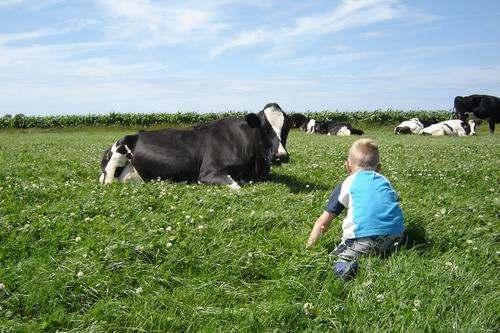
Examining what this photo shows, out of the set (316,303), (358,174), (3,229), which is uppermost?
(358,174)

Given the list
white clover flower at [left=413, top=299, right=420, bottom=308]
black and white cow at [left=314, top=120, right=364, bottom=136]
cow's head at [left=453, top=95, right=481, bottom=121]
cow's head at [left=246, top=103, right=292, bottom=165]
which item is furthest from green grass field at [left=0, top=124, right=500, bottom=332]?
cow's head at [left=453, top=95, right=481, bottom=121]

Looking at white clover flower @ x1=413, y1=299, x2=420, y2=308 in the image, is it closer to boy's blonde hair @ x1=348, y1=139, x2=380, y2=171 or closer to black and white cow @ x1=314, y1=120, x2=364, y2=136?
boy's blonde hair @ x1=348, y1=139, x2=380, y2=171

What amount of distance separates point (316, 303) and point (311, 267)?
78 centimetres

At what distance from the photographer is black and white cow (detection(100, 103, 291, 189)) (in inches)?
477

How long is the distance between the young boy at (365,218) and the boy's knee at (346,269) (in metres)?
0.04

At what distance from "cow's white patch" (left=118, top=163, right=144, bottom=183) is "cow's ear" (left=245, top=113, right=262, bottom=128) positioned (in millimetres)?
3039

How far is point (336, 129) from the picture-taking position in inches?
1763

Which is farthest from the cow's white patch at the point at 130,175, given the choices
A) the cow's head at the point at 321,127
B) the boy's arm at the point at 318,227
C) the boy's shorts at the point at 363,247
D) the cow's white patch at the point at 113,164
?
the cow's head at the point at 321,127

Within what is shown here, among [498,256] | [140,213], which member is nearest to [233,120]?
[140,213]

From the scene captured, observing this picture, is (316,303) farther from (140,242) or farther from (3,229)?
(3,229)

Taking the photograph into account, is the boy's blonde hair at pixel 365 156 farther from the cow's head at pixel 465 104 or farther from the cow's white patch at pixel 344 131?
the cow's head at pixel 465 104

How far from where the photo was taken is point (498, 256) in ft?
20.0

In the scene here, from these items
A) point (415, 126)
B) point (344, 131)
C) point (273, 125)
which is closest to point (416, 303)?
point (273, 125)

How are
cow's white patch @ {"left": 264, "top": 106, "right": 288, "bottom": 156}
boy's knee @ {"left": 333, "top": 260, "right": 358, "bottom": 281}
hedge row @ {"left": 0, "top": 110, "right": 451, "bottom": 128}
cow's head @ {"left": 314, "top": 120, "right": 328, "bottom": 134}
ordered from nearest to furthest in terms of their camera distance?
1. boy's knee @ {"left": 333, "top": 260, "right": 358, "bottom": 281}
2. cow's white patch @ {"left": 264, "top": 106, "right": 288, "bottom": 156}
3. cow's head @ {"left": 314, "top": 120, "right": 328, "bottom": 134}
4. hedge row @ {"left": 0, "top": 110, "right": 451, "bottom": 128}
